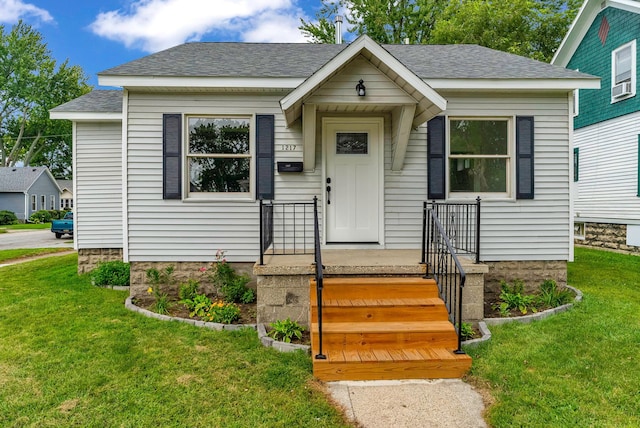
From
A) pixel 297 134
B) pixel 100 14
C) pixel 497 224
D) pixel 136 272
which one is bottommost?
pixel 136 272

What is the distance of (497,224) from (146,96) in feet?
18.0

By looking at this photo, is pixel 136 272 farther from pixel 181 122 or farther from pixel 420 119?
pixel 420 119

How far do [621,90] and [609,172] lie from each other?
221cm

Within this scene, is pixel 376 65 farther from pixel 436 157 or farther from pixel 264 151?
pixel 264 151

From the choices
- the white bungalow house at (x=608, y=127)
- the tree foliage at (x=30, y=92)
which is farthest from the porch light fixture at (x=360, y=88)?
the tree foliage at (x=30, y=92)

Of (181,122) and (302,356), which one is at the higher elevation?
(181,122)

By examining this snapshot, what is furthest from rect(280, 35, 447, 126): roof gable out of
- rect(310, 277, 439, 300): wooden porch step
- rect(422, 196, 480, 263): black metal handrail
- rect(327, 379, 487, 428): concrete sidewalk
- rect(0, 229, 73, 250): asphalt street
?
rect(0, 229, 73, 250): asphalt street

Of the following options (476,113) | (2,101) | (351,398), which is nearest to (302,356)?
(351,398)

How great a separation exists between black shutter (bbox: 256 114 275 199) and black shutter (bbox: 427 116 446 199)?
2.31 metres

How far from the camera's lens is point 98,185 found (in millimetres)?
7551

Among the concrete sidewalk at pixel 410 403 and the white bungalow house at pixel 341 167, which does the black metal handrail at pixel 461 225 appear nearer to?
the white bungalow house at pixel 341 167

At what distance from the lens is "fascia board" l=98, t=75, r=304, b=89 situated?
5242mm

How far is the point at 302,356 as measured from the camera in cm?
363

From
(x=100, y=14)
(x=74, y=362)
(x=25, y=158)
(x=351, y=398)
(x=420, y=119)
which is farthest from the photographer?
(x=25, y=158)
